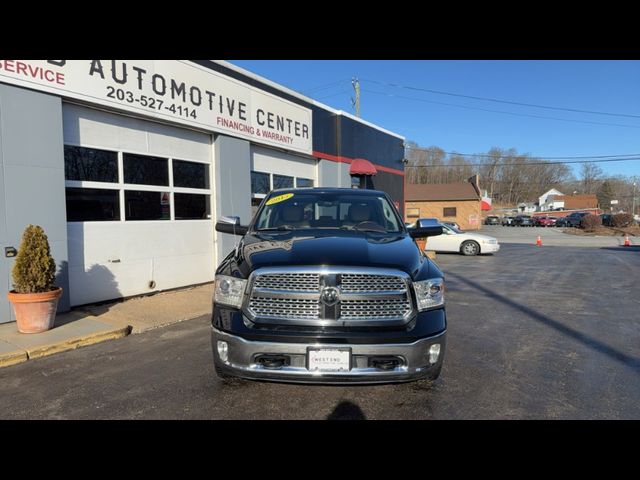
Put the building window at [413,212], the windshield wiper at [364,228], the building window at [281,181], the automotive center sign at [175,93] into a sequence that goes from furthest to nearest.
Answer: the building window at [413,212]
the building window at [281,181]
the automotive center sign at [175,93]
the windshield wiper at [364,228]

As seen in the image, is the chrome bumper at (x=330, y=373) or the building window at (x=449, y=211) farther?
the building window at (x=449, y=211)

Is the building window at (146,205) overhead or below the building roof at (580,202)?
below

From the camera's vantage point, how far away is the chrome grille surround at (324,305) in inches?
121

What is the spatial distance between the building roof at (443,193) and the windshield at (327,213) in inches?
1835

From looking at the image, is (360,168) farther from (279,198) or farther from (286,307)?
(286,307)

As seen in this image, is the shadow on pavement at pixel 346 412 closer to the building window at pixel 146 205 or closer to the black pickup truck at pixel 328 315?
the black pickup truck at pixel 328 315

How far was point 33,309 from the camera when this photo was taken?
5.32 metres

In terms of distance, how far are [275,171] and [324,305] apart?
30.6 feet

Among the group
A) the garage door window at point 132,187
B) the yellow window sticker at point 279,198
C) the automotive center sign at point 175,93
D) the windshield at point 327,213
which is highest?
the automotive center sign at point 175,93

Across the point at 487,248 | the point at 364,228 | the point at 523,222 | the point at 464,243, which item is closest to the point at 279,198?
the point at 364,228

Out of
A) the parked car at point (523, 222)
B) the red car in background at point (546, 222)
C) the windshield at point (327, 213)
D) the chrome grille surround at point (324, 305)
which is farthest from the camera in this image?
the parked car at point (523, 222)

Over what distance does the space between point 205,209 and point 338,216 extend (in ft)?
19.2

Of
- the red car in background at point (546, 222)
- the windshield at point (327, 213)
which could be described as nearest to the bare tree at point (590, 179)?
the red car in background at point (546, 222)

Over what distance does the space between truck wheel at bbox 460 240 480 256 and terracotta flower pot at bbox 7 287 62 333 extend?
15.6 m
